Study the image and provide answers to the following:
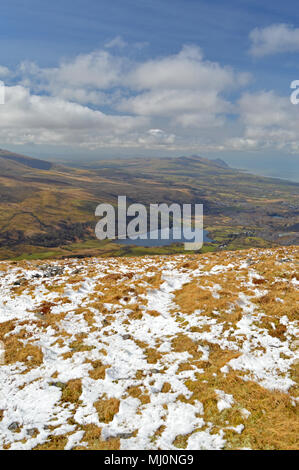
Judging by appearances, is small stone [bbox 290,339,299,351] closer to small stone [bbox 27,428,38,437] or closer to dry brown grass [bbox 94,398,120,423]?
dry brown grass [bbox 94,398,120,423]

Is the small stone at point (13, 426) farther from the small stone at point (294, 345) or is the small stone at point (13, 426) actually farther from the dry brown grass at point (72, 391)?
the small stone at point (294, 345)

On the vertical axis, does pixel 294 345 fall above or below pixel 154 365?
above

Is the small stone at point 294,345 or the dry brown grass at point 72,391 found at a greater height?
the small stone at point 294,345

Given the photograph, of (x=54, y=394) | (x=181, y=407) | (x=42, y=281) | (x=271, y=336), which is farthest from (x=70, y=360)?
(x=42, y=281)

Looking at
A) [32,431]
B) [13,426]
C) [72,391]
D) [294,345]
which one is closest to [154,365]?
[72,391]

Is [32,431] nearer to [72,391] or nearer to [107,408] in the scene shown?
[72,391]

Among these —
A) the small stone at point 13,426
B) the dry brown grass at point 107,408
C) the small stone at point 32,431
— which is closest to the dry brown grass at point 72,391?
the dry brown grass at point 107,408
